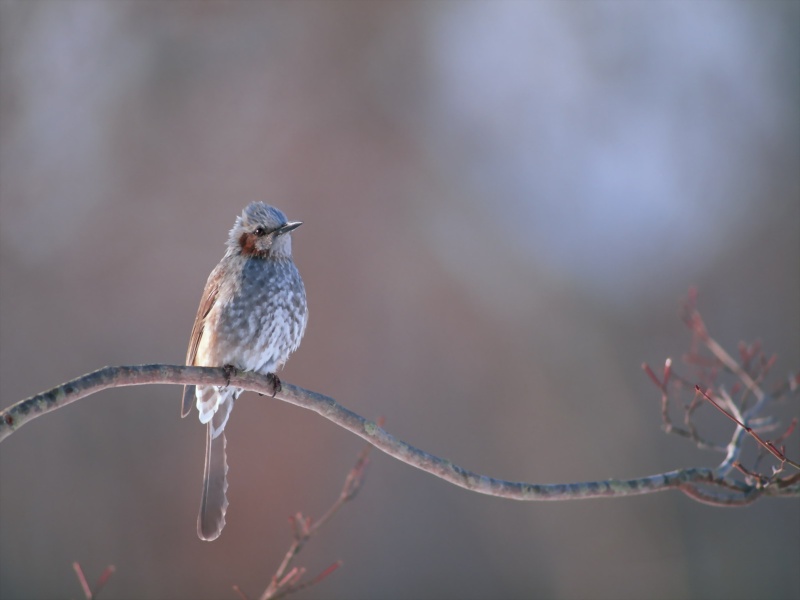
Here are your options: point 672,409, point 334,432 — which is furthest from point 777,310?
point 334,432

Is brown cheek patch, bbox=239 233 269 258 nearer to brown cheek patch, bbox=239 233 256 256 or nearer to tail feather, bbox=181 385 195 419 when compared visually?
brown cheek patch, bbox=239 233 256 256

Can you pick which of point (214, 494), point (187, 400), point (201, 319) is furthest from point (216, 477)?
point (201, 319)

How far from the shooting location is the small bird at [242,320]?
3.53 m

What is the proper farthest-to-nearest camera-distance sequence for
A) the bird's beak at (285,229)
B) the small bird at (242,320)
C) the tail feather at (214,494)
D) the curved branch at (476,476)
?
the bird's beak at (285,229), the small bird at (242,320), the tail feather at (214,494), the curved branch at (476,476)

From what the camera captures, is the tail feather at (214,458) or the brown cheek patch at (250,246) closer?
the tail feather at (214,458)

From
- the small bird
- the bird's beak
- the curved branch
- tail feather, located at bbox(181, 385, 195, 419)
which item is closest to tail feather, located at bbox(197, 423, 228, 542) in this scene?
the small bird

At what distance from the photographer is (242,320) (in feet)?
11.7

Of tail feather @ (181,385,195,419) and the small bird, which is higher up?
the small bird

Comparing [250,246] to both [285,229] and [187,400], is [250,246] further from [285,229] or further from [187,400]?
[187,400]

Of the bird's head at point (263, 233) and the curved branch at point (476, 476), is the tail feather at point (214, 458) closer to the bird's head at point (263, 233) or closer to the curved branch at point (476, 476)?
the bird's head at point (263, 233)

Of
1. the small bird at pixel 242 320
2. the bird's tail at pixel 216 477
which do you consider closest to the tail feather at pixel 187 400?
A: the small bird at pixel 242 320

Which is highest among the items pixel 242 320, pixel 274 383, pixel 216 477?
pixel 242 320

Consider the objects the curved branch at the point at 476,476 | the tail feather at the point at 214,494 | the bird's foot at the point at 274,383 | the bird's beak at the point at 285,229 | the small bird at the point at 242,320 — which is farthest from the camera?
the bird's beak at the point at 285,229

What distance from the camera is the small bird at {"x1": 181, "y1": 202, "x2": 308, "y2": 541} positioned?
3.53m
